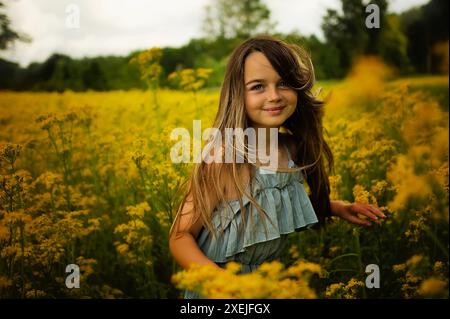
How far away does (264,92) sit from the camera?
5.62 ft

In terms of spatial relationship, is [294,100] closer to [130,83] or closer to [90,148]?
[90,148]

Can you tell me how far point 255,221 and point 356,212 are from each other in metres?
0.50

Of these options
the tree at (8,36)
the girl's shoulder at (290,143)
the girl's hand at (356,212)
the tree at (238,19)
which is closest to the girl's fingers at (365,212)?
the girl's hand at (356,212)

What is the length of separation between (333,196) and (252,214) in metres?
0.86

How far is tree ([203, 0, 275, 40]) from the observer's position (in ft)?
17.3

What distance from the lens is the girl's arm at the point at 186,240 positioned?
1.57 m

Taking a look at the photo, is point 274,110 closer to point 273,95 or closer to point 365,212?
point 273,95

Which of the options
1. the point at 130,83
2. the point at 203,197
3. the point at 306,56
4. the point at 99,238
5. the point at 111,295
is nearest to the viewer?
the point at 203,197

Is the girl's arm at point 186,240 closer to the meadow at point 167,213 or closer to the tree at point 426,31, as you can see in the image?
the meadow at point 167,213

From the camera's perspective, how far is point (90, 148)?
3.04 meters

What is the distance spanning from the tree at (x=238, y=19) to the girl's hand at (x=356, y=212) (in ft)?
11.8

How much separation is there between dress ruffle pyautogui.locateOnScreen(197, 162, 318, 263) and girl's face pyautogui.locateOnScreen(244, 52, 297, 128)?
0.76ft
